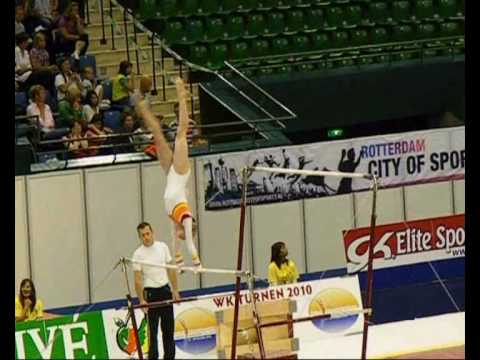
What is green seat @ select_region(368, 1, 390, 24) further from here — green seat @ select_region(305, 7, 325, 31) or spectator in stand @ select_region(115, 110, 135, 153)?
spectator in stand @ select_region(115, 110, 135, 153)

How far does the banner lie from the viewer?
13.1 metres

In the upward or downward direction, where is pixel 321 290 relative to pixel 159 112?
downward

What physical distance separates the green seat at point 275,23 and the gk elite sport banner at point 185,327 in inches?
128

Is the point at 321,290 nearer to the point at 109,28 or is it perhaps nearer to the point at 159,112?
the point at 159,112

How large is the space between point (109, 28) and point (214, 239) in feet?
9.50

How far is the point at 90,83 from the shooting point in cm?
1125

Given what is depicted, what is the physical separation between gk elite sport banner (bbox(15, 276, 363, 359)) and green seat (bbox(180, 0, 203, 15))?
3474 mm

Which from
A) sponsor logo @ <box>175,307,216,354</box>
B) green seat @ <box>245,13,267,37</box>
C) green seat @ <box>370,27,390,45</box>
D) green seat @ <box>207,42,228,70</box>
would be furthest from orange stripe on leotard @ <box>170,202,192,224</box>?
green seat @ <box>370,27,390,45</box>

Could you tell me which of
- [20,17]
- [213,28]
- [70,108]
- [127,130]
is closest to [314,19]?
[213,28]

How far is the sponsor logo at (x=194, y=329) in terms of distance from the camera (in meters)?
11.4
